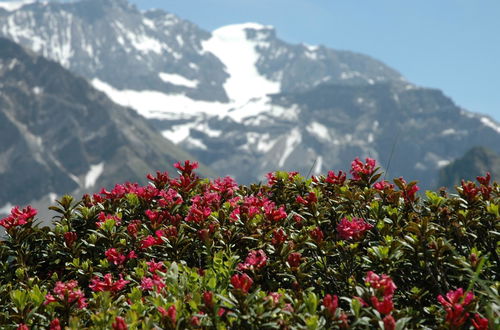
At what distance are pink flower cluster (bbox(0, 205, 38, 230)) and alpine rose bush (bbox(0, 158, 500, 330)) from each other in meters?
0.02

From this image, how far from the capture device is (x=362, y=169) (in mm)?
6754

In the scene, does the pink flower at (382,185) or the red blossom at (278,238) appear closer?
the red blossom at (278,238)

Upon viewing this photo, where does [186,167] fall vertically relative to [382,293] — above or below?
above

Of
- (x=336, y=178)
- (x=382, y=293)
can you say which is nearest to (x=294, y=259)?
(x=382, y=293)

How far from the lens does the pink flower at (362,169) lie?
670 cm

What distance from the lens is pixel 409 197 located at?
6145mm

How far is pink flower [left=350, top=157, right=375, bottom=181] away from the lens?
670 centimetres

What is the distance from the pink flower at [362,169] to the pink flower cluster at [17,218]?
4244 mm

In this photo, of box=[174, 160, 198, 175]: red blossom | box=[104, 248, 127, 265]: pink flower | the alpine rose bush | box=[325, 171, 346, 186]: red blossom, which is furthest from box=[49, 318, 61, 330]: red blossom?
box=[325, 171, 346, 186]: red blossom

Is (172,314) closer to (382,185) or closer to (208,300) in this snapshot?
(208,300)

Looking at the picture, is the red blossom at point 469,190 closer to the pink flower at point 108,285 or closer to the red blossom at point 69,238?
the pink flower at point 108,285

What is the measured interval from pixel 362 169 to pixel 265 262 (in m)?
2.51

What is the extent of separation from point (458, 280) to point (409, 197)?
5.04 feet

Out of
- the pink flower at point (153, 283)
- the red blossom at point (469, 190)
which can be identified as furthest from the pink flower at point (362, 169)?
the pink flower at point (153, 283)
